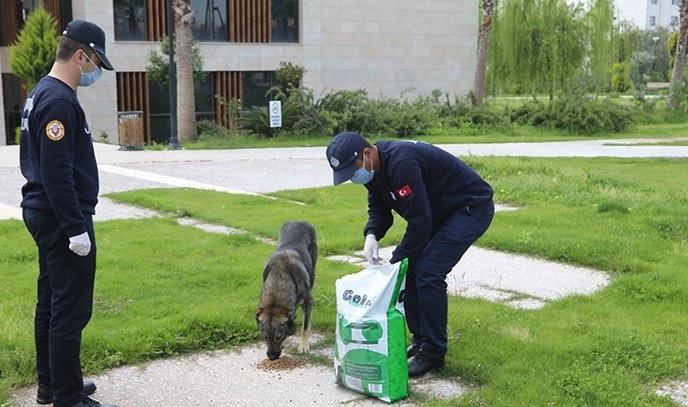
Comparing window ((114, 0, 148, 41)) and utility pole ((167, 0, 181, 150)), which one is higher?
window ((114, 0, 148, 41))

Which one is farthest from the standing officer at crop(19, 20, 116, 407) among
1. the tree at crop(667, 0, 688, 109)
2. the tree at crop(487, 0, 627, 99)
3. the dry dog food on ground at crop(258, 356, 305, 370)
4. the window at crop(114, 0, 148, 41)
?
the tree at crop(667, 0, 688, 109)

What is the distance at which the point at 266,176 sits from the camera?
1518cm

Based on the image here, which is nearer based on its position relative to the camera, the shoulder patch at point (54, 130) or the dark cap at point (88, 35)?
the shoulder patch at point (54, 130)

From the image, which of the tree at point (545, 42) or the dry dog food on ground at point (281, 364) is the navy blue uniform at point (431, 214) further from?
the tree at point (545, 42)

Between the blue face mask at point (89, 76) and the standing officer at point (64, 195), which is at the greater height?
the blue face mask at point (89, 76)

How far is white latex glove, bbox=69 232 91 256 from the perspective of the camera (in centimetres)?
408

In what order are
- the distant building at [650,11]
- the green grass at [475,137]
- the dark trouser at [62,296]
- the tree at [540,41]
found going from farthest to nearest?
1. the distant building at [650,11]
2. the tree at [540,41]
3. the green grass at [475,137]
4. the dark trouser at [62,296]

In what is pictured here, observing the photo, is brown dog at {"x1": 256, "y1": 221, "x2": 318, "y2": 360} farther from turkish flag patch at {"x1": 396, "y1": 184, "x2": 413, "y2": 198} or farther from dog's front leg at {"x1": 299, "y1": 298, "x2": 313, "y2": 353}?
turkish flag patch at {"x1": 396, "y1": 184, "x2": 413, "y2": 198}

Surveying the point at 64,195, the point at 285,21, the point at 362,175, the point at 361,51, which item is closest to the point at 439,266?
the point at 362,175

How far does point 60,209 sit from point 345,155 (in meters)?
1.59

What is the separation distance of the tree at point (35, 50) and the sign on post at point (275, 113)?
7630 millimetres

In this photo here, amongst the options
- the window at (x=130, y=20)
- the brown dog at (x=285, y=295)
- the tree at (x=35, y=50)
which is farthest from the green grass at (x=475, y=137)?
the brown dog at (x=285, y=295)

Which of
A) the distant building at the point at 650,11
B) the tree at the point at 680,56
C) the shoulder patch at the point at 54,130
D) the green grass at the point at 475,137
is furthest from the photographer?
the distant building at the point at 650,11

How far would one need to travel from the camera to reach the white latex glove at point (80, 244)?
161 inches
